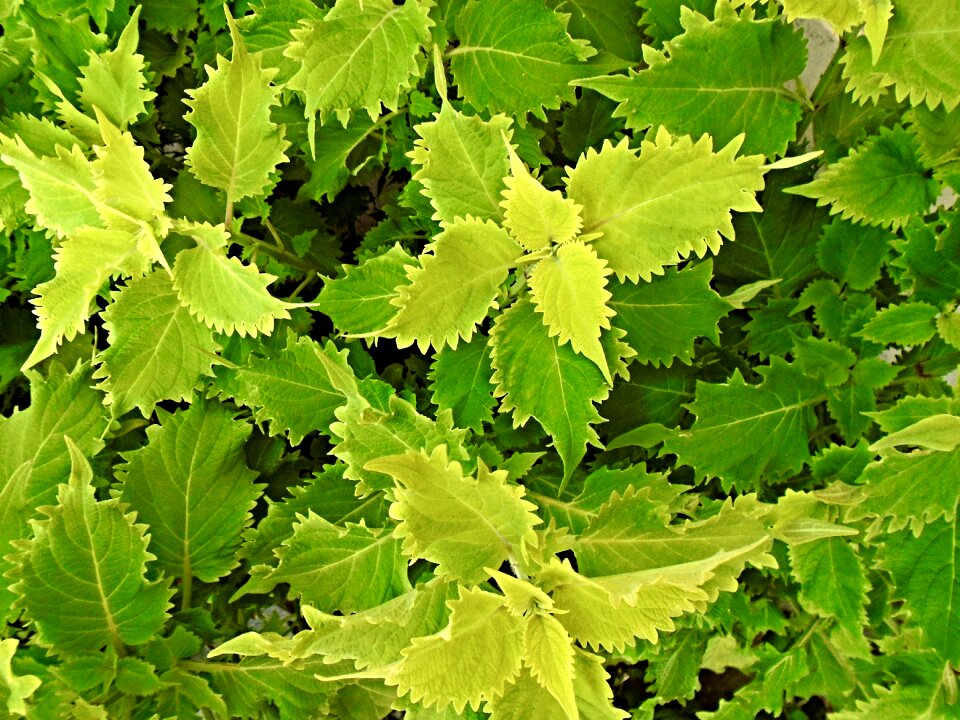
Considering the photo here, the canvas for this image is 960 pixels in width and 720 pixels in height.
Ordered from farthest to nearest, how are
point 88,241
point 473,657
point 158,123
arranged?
point 158,123
point 88,241
point 473,657

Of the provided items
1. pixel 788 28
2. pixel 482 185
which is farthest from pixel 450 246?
pixel 788 28

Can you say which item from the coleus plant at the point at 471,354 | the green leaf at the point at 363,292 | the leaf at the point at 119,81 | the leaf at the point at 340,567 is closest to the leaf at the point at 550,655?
the coleus plant at the point at 471,354

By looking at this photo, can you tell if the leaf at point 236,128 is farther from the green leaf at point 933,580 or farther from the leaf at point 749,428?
the green leaf at point 933,580

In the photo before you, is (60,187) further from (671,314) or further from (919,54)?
(919,54)

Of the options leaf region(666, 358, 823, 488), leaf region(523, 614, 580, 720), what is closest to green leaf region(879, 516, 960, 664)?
leaf region(666, 358, 823, 488)

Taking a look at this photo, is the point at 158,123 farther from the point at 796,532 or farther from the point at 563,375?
the point at 796,532

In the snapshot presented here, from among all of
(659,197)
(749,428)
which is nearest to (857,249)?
(749,428)
